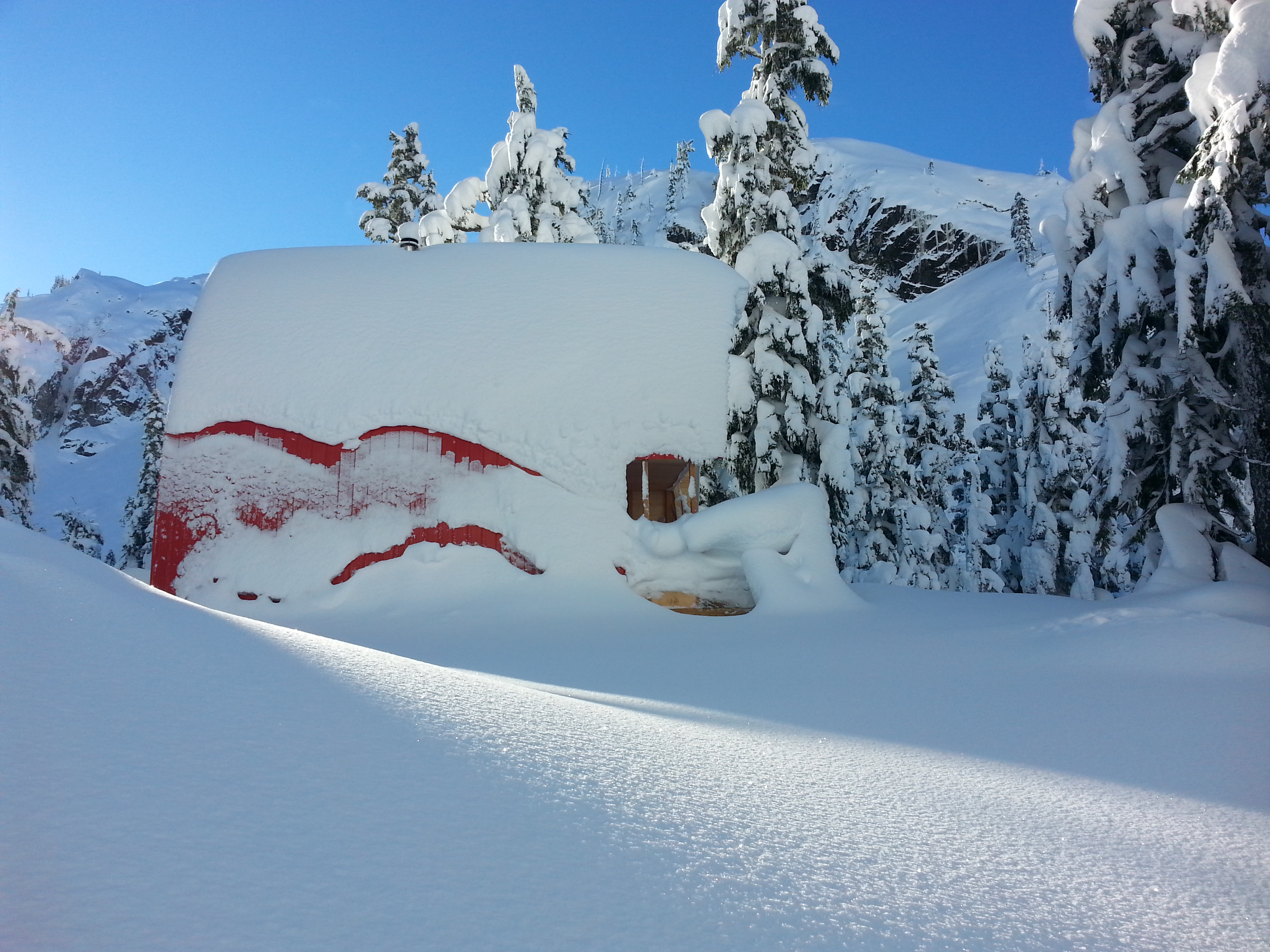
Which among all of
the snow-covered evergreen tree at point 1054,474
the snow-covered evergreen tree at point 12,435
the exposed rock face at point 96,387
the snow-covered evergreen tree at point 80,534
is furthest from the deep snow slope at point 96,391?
the snow-covered evergreen tree at point 1054,474

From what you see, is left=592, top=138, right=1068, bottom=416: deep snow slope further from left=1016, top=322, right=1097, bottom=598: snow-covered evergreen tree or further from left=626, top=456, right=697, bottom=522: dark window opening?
left=626, top=456, right=697, bottom=522: dark window opening

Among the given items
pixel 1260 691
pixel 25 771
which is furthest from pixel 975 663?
pixel 25 771

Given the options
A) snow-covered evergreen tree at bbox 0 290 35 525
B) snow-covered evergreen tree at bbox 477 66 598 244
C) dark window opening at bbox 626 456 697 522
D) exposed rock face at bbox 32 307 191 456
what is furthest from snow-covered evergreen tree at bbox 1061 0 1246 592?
exposed rock face at bbox 32 307 191 456

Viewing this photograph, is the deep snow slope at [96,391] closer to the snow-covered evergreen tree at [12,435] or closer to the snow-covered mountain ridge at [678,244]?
the snow-covered mountain ridge at [678,244]

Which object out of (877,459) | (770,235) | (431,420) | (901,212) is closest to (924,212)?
(901,212)

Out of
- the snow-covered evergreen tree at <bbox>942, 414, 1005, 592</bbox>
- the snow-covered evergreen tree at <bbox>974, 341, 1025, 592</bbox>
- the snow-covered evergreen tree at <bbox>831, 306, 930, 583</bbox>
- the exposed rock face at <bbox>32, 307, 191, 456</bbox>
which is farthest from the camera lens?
the exposed rock face at <bbox>32, 307, 191, 456</bbox>

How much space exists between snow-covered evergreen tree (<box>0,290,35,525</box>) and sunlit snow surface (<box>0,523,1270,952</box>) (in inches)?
764

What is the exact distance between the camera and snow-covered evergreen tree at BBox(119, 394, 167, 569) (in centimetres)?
2428

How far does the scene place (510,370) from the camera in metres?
9.93

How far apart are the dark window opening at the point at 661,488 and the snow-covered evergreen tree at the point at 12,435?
15620 millimetres

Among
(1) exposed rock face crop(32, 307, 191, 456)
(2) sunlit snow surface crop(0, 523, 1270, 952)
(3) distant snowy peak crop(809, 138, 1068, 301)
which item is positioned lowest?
(2) sunlit snow surface crop(0, 523, 1270, 952)

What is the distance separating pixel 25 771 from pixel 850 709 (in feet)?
14.3

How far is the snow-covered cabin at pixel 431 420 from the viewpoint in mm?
9711

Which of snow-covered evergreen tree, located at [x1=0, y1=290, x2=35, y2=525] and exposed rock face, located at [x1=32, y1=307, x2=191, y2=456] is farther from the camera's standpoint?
exposed rock face, located at [x1=32, y1=307, x2=191, y2=456]
